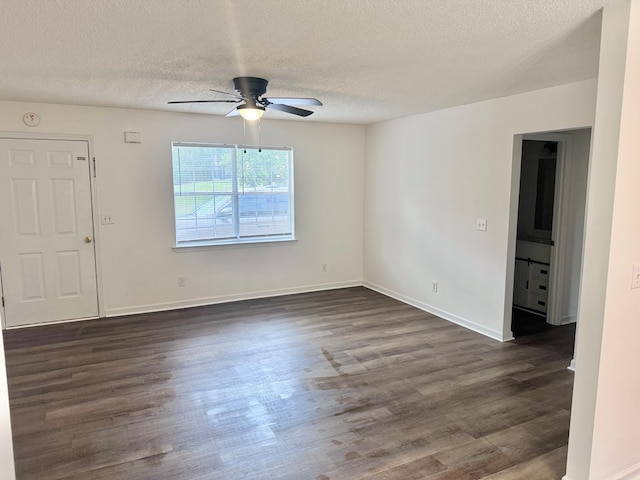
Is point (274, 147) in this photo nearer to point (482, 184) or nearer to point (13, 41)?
point (482, 184)

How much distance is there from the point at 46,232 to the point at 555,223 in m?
5.42

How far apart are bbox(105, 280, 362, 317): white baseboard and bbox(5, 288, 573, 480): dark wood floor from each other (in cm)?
25

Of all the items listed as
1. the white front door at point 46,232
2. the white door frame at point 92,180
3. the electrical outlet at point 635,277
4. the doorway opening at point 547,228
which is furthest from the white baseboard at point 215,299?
the electrical outlet at point 635,277

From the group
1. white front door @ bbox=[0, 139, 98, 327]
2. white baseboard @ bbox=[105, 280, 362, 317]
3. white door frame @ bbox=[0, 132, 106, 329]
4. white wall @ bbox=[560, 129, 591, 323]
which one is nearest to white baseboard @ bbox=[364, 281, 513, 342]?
white baseboard @ bbox=[105, 280, 362, 317]

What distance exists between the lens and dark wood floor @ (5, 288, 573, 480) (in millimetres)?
2328

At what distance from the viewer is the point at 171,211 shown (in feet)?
16.4

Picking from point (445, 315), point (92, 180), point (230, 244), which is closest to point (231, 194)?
point (230, 244)

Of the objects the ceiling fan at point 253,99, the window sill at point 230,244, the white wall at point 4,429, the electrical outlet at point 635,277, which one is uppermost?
the ceiling fan at point 253,99

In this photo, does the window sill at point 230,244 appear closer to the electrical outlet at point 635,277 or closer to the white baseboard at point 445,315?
the white baseboard at point 445,315

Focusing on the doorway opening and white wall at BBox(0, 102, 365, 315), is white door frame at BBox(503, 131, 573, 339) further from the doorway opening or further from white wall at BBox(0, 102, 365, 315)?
white wall at BBox(0, 102, 365, 315)

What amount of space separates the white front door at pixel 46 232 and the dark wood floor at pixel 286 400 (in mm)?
318

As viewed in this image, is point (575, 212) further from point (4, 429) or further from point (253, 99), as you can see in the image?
point (4, 429)

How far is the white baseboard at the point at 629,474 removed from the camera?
7.04 ft

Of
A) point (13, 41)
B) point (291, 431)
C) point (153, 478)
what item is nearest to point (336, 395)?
point (291, 431)
